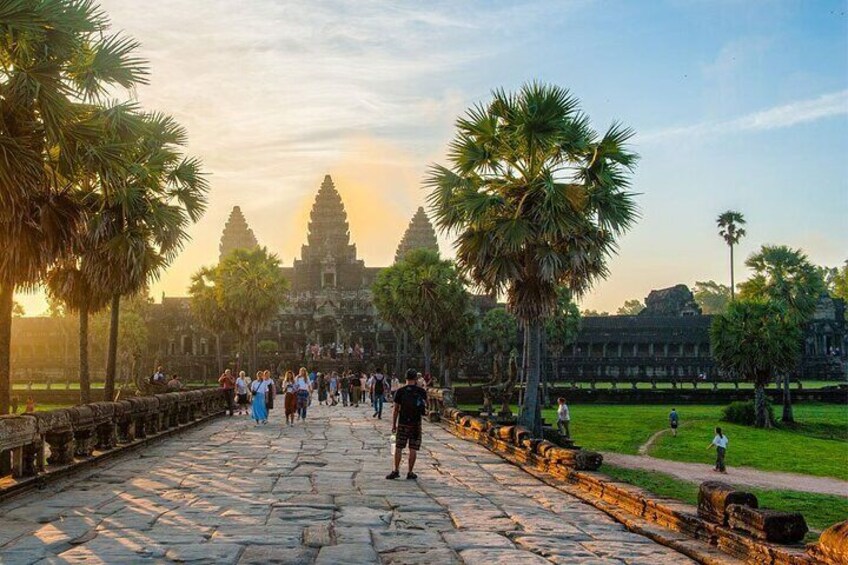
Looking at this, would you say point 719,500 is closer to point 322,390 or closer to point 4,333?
point 4,333

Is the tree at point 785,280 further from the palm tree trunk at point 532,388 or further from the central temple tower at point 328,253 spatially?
the central temple tower at point 328,253

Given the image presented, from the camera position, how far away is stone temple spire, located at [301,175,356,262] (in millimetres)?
110438

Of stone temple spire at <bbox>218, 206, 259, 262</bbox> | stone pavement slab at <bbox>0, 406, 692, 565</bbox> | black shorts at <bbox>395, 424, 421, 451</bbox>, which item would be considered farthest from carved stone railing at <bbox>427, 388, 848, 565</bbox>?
stone temple spire at <bbox>218, 206, 259, 262</bbox>

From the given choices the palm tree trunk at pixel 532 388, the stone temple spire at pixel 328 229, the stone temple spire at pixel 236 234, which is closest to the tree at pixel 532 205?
the palm tree trunk at pixel 532 388

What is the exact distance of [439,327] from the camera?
1967 inches

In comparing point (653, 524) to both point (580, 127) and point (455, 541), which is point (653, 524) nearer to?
point (455, 541)

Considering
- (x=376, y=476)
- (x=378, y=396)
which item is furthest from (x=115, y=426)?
(x=378, y=396)

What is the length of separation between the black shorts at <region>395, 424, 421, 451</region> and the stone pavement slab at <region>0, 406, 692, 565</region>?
1.68 feet

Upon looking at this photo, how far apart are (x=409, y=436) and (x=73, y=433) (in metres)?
4.59

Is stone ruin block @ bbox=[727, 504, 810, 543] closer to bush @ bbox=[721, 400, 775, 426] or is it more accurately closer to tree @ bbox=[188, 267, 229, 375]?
bush @ bbox=[721, 400, 775, 426]

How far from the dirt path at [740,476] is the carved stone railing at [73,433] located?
38.7 feet

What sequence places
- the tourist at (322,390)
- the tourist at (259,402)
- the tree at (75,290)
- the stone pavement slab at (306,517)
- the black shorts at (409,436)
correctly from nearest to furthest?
the stone pavement slab at (306,517) → the black shorts at (409,436) → the tree at (75,290) → the tourist at (259,402) → the tourist at (322,390)

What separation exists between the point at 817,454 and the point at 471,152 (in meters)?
18.0

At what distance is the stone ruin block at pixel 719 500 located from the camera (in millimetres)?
7520
